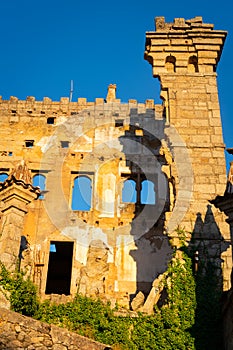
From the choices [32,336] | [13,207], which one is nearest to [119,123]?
[13,207]

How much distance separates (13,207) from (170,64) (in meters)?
7.87

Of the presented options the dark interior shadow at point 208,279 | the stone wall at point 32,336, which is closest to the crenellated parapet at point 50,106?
the dark interior shadow at point 208,279

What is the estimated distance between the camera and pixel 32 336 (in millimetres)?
10000

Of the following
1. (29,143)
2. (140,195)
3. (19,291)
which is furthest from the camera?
(29,143)

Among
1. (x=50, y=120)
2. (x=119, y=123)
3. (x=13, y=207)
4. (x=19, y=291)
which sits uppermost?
(x=50, y=120)

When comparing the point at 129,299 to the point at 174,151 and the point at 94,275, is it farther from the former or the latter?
the point at 174,151

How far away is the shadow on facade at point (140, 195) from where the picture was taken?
66.9 feet

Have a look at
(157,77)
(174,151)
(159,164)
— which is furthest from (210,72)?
(159,164)

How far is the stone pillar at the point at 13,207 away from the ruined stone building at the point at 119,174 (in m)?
0.03

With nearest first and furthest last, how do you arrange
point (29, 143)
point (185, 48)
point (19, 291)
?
point (19, 291)
point (185, 48)
point (29, 143)

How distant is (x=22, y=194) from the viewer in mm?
13133

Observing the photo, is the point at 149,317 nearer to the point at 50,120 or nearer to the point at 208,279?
the point at 208,279

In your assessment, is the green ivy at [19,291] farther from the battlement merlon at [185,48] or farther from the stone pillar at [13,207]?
the battlement merlon at [185,48]

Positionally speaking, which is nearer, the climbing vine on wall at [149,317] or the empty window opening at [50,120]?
the climbing vine on wall at [149,317]
